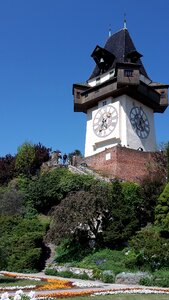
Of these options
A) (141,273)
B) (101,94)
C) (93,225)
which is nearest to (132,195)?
(93,225)

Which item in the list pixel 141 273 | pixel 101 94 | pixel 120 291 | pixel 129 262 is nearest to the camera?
pixel 120 291

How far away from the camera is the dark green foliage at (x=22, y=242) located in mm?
24203

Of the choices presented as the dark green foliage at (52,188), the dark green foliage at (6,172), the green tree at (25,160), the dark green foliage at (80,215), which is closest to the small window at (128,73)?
the dark green foliage at (52,188)

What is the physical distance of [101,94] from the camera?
150 ft

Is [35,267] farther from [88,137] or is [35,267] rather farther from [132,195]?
[88,137]

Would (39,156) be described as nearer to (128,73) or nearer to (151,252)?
(128,73)

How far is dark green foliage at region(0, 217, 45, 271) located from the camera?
2420 centimetres

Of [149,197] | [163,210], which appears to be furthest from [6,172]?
[163,210]

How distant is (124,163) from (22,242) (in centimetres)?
1576

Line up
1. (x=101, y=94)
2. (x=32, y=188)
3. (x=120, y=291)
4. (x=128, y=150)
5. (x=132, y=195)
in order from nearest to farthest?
(x=120, y=291)
(x=132, y=195)
(x=32, y=188)
(x=128, y=150)
(x=101, y=94)

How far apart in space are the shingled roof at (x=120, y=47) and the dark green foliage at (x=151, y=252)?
29.1 metres

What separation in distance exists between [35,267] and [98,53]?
1172 inches

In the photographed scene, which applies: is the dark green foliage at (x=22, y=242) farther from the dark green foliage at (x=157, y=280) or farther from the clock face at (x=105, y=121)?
the clock face at (x=105, y=121)

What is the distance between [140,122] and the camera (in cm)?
4594
